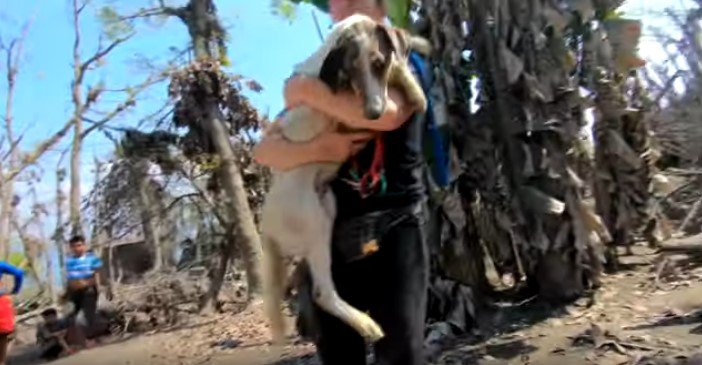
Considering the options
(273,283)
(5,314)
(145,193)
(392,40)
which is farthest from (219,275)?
(392,40)

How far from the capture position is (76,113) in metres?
21.5

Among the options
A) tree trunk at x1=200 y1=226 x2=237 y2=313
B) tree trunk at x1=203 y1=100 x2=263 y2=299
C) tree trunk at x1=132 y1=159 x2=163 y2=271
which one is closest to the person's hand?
tree trunk at x1=203 y1=100 x2=263 y2=299

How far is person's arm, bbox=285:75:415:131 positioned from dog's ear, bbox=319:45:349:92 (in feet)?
0.05

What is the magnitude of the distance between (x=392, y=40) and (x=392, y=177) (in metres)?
0.36

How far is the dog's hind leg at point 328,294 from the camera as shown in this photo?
1.92 m

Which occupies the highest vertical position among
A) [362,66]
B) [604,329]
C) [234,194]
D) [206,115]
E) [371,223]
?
[206,115]

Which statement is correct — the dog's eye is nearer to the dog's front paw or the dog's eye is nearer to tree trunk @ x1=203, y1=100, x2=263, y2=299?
the dog's front paw

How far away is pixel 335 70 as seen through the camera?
1916mm

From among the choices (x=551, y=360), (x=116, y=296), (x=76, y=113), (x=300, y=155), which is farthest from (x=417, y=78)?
(x=76, y=113)

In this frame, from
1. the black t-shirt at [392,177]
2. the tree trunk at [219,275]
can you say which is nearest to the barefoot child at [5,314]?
the tree trunk at [219,275]

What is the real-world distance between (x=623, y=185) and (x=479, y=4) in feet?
6.90

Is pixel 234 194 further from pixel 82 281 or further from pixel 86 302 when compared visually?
pixel 86 302

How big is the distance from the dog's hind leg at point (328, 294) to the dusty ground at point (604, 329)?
8.95 feet

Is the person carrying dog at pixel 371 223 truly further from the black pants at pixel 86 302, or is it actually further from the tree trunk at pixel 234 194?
the black pants at pixel 86 302
